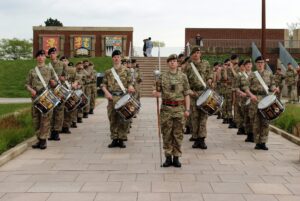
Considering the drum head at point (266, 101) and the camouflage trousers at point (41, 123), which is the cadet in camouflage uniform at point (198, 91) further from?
the camouflage trousers at point (41, 123)

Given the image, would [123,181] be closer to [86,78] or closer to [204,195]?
[204,195]

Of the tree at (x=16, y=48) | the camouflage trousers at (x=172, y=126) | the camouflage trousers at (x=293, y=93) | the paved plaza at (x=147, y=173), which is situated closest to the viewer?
the paved plaza at (x=147, y=173)

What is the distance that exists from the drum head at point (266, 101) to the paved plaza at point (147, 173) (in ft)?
3.11

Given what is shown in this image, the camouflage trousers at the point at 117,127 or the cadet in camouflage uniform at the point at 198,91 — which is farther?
the camouflage trousers at the point at 117,127

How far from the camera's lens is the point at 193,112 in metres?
10.7

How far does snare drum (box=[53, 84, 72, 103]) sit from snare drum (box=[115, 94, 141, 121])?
1.64 m

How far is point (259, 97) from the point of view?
10867 mm

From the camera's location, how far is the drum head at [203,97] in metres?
10.2

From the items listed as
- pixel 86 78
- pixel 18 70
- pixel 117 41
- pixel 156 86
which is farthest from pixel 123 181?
pixel 117 41

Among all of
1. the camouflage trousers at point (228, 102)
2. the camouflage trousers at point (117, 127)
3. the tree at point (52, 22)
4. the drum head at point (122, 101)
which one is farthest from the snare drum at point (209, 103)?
the tree at point (52, 22)

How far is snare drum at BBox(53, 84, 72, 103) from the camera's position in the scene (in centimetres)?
1132

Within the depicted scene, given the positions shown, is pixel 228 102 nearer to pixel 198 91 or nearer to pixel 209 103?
pixel 198 91

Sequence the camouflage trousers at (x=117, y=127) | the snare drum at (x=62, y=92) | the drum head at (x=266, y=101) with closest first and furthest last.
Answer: the drum head at (x=266, y=101) < the camouflage trousers at (x=117, y=127) < the snare drum at (x=62, y=92)

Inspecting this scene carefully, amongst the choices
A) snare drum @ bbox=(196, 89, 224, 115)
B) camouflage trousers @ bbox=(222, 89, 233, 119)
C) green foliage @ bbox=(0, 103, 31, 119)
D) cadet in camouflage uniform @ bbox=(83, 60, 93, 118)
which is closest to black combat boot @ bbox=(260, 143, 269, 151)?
snare drum @ bbox=(196, 89, 224, 115)
